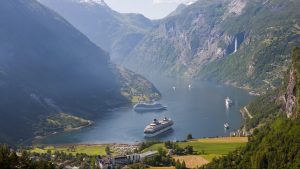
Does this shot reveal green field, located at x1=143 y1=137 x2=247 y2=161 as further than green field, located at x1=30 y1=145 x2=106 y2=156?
No

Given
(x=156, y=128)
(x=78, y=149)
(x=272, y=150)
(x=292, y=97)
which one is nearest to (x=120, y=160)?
(x=272, y=150)

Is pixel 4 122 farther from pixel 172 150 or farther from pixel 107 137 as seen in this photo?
pixel 172 150

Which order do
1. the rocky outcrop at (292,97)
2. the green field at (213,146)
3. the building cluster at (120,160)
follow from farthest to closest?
the rocky outcrop at (292,97)
the green field at (213,146)
the building cluster at (120,160)

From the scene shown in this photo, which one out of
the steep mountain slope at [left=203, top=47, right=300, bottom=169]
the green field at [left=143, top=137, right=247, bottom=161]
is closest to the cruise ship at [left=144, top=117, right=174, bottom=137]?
the green field at [left=143, top=137, right=247, bottom=161]

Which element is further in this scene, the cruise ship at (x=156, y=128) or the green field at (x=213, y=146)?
the cruise ship at (x=156, y=128)

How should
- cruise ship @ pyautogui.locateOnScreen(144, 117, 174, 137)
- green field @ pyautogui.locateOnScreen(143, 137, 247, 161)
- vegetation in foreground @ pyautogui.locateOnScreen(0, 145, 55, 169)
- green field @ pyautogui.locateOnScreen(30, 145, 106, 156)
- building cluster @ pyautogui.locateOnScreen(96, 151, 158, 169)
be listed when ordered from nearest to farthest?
vegetation in foreground @ pyautogui.locateOnScreen(0, 145, 55, 169), building cluster @ pyautogui.locateOnScreen(96, 151, 158, 169), green field @ pyautogui.locateOnScreen(143, 137, 247, 161), green field @ pyautogui.locateOnScreen(30, 145, 106, 156), cruise ship @ pyautogui.locateOnScreen(144, 117, 174, 137)

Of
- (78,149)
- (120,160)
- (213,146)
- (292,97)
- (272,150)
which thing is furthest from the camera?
(78,149)

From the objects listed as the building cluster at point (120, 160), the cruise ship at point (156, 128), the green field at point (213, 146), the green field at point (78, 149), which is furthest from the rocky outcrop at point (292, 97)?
the cruise ship at point (156, 128)

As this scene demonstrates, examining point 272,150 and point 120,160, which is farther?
point 120,160

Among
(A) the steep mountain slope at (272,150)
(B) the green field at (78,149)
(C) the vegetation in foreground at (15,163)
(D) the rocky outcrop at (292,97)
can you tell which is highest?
(D) the rocky outcrop at (292,97)

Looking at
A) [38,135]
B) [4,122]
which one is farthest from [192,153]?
[4,122]

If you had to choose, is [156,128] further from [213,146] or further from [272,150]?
[272,150]

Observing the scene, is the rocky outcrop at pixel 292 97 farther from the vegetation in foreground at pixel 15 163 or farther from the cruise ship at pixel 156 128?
the vegetation in foreground at pixel 15 163

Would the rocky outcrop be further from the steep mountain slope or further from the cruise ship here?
the cruise ship
